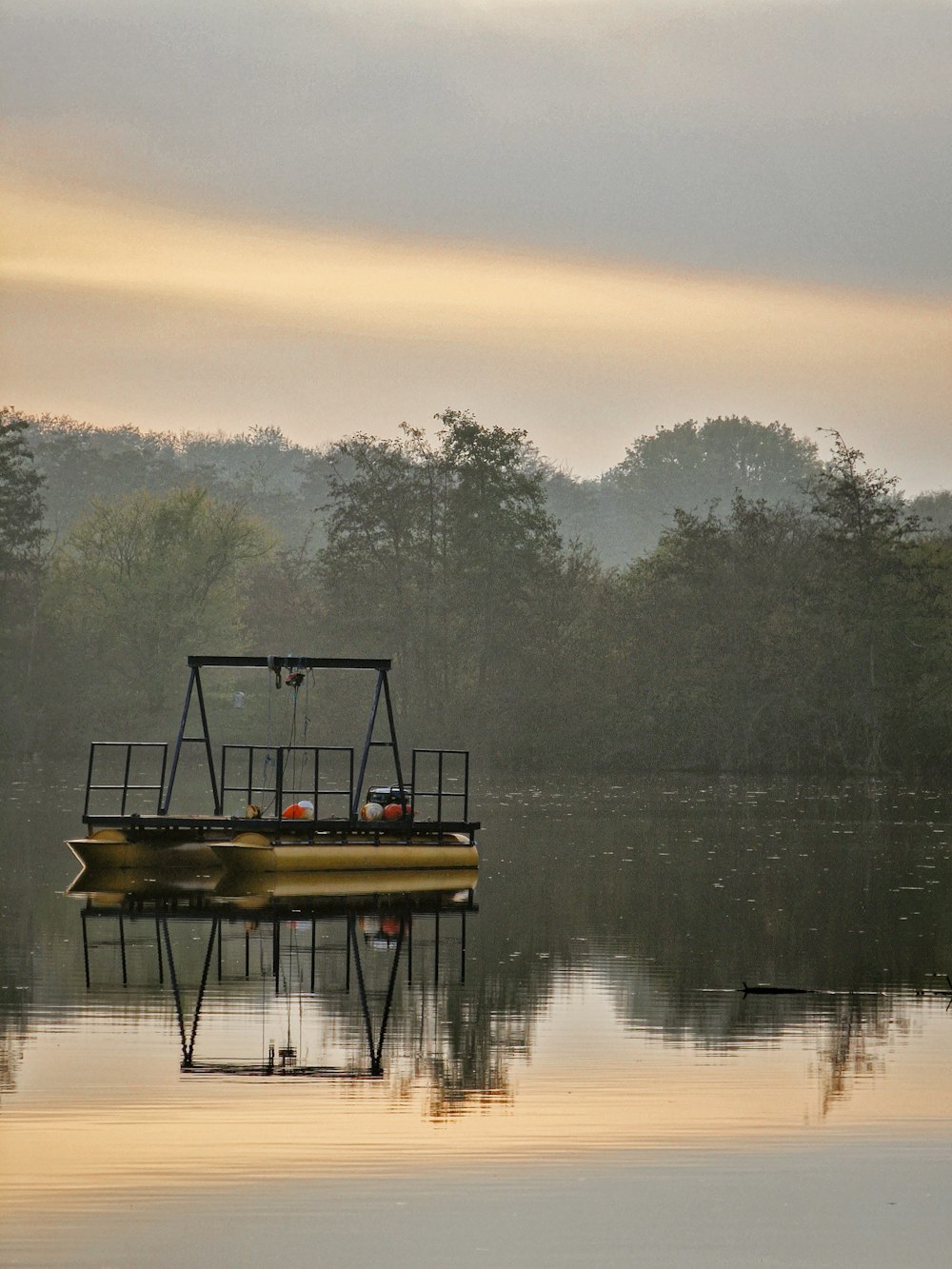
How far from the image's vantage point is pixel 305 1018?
15000mm

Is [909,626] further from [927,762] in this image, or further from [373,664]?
[373,664]

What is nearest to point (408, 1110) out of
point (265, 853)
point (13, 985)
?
point (13, 985)

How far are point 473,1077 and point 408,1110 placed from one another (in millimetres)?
1236

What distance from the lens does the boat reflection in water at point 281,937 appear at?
48.0 ft

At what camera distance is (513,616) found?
222 feet

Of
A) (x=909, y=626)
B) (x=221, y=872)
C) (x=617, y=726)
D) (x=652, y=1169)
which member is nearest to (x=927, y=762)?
(x=909, y=626)

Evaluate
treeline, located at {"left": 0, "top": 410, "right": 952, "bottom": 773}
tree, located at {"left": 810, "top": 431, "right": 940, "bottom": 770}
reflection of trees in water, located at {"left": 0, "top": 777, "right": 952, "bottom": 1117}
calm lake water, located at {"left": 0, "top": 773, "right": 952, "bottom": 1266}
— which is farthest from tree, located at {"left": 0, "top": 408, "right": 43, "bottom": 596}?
calm lake water, located at {"left": 0, "top": 773, "right": 952, "bottom": 1266}

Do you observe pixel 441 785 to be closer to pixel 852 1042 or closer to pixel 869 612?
pixel 852 1042

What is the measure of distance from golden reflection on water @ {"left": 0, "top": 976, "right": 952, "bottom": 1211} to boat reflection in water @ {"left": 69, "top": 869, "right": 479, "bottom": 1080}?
0.73 metres

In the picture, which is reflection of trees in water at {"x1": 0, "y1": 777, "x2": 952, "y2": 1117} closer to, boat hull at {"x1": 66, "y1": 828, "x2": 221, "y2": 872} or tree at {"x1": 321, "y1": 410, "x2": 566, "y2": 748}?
boat hull at {"x1": 66, "y1": 828, "x2": 221, "y2": 872}

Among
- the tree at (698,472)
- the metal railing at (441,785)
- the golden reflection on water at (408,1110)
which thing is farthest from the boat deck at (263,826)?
the tree at (698,472)

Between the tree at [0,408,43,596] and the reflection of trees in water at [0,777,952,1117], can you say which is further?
the tree at [0,408,43,596]

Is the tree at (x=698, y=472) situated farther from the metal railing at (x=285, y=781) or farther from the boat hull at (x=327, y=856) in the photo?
the boat hull at (x=327, y=856)

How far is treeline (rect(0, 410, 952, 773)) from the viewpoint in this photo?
6109 cm
